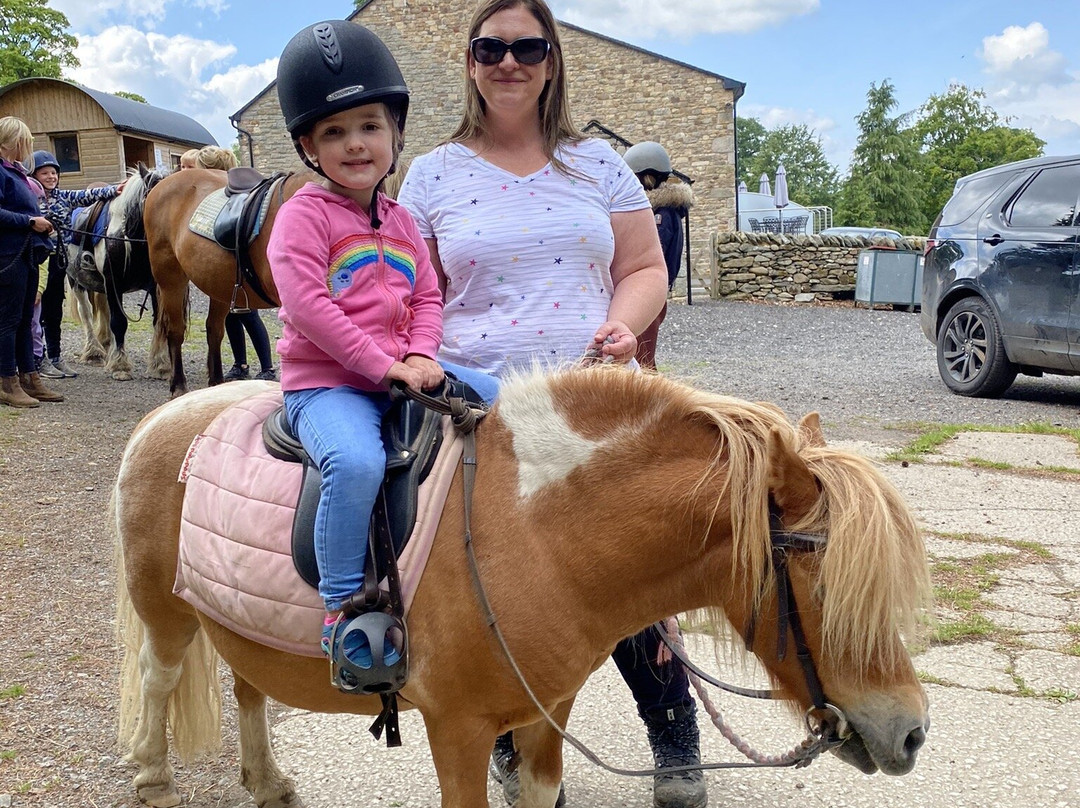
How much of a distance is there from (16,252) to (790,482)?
760 centimetres

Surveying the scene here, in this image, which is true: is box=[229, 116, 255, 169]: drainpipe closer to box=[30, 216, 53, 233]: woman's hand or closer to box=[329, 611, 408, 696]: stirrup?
box=[30, 216, 53, 233]: woman's hand

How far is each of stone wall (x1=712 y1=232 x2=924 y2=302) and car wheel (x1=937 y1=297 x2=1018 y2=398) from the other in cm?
1002

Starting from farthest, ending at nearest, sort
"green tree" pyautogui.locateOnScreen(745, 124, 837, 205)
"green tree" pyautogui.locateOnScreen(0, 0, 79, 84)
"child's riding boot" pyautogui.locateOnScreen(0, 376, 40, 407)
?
1. "green tree" pyautogui.locateOnScreen(745, 124, 837, 205)
2. "green tree" pyautogui.locateOnScreen(0, 0, 79, 84)
3. "child's riding boot" pyautogui.locateOnScreen(0, 376, 40, 407)

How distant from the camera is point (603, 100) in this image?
2473 centimetres

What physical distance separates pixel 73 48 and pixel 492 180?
51.9 meters

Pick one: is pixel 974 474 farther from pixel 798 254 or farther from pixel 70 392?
pixel 798 254

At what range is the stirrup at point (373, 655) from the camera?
5.65ft

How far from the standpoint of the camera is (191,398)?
98.5 inches

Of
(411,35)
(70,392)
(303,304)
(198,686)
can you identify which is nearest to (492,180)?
(303,304)

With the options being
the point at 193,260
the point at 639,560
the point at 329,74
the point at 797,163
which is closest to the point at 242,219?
the point at 193,260

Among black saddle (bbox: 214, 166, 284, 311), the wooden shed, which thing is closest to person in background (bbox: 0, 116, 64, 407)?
black saddle (bbox: 214, 166, 284, 311)

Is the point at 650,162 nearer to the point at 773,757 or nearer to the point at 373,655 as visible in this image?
the point at 773,757

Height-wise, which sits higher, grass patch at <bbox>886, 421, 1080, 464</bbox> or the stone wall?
the stone wall

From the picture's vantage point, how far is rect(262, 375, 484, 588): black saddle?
6.00ft
